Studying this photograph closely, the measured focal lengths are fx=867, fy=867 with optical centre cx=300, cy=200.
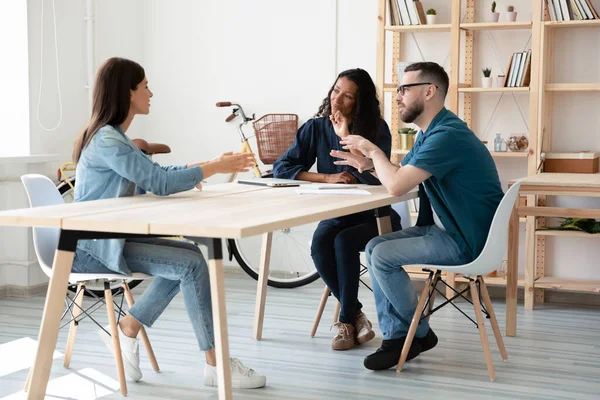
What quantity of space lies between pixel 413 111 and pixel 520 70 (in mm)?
1430

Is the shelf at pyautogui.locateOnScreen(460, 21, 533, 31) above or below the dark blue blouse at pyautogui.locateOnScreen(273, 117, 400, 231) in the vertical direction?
above

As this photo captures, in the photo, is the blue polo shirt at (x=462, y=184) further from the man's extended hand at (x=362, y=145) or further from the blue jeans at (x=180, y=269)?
the blue jeans at (x=180, y=269)

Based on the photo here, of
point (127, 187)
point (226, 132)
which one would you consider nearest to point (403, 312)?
point (127, 187)

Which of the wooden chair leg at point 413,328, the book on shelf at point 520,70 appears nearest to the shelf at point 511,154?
the book on shelf at point 520,70

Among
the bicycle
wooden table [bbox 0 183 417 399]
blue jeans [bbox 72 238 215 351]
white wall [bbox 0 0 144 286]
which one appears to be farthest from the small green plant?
blue jeans [bbox 72 238 215 351]

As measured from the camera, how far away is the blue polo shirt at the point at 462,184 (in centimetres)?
319

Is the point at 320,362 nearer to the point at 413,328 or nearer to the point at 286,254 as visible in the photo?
the point at 413,328

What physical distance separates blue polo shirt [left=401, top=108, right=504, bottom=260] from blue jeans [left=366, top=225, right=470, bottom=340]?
0.06 metres

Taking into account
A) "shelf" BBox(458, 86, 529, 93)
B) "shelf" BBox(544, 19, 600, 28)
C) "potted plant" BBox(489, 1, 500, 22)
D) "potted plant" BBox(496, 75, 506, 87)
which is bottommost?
"shelf" BBox(458, 86, 529, 93)

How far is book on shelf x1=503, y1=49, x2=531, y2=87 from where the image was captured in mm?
4598

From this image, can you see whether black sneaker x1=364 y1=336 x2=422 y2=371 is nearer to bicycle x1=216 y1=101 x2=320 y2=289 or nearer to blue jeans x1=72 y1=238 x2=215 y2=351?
blue jeans x1=72 y1=238 x2=215 y2=351

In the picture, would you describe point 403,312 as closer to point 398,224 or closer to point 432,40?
point 398,224

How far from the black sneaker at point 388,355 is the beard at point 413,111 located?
870 mm

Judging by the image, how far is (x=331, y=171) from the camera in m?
3.95
